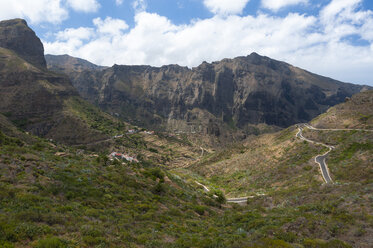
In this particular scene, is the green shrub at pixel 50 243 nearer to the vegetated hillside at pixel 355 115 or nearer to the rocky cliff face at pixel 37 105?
the vegetated hillside at pixel 355 115

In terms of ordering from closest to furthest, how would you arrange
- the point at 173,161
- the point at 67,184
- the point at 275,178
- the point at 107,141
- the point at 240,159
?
the point at 67,184, the point at 275,178, the point at 240,159, the point at 107,141, the point at 173,161

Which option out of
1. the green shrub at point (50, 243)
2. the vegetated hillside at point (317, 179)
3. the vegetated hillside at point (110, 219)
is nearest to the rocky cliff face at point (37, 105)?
the vegetated hillside at point (317, 179)

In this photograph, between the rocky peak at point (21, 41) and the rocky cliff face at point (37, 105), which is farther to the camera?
the rocky peak at point (21, 41)

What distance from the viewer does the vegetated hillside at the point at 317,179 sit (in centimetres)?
1570

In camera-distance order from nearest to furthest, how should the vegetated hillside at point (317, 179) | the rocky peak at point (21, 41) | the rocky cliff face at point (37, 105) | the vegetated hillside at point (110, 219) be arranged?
the vegetated hillside at point (110, 219)
the vegetated hillside at point (317, 179)
the rocky cliff face at point (37, 105)
the rocky peak at point (21, 41)

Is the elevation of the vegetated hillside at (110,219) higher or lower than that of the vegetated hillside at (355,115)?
lower

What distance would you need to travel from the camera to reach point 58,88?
143m

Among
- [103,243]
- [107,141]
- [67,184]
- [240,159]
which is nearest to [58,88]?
[107,141]

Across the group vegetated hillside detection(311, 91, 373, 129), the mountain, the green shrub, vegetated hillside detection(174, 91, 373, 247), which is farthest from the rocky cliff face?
the green shrub

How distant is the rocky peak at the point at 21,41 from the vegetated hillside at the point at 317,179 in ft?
670

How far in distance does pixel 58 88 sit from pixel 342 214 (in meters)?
169

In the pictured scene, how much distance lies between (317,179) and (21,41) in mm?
249694

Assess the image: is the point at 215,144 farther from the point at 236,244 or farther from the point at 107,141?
the point at 236,244

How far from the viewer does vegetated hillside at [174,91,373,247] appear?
51.5 ft
